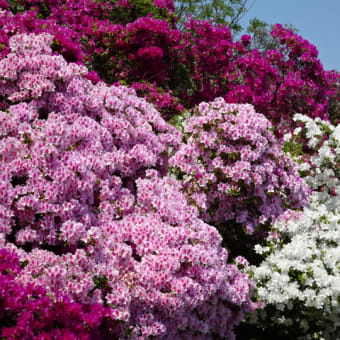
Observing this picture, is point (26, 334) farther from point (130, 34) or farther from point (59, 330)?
point (130, 34)

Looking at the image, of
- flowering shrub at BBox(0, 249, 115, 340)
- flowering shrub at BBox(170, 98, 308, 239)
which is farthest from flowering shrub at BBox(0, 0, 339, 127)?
flowering shrub at BBox(0, 249, 115, 340)

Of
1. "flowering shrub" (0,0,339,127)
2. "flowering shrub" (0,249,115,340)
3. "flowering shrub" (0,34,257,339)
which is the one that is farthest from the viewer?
"flowering shrub" (0,0,339,127)

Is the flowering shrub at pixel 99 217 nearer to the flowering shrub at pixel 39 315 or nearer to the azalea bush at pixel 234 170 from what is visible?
the flowering shrub at pixel 39 315

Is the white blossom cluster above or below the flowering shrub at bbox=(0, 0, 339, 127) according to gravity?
below

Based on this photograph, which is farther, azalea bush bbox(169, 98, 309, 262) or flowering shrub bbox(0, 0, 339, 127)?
flowering shrub bbox(0, 0, 339, 127)

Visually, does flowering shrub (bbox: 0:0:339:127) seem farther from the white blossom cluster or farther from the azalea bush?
the white blossom cluster

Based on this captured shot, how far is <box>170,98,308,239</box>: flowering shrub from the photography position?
5965 mm

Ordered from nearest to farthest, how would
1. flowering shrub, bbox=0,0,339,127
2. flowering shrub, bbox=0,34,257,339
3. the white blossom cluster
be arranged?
flowering shrub, bbox=0,34,257,339 < the white blossom cluster < flowering shrub, bbox=0,0,339,127

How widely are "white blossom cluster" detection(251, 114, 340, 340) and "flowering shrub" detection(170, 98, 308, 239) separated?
1.13ft

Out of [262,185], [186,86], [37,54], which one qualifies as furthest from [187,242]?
[186,86]

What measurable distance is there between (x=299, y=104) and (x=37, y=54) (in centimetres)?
813

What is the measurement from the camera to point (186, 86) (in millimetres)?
12211

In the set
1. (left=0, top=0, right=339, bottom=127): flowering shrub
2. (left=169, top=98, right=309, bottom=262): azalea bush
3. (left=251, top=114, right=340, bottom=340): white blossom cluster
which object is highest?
(left=0, top=0, right=339, bottom=127): flowering shrub

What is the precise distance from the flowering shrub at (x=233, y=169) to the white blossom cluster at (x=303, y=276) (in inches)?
13.6
